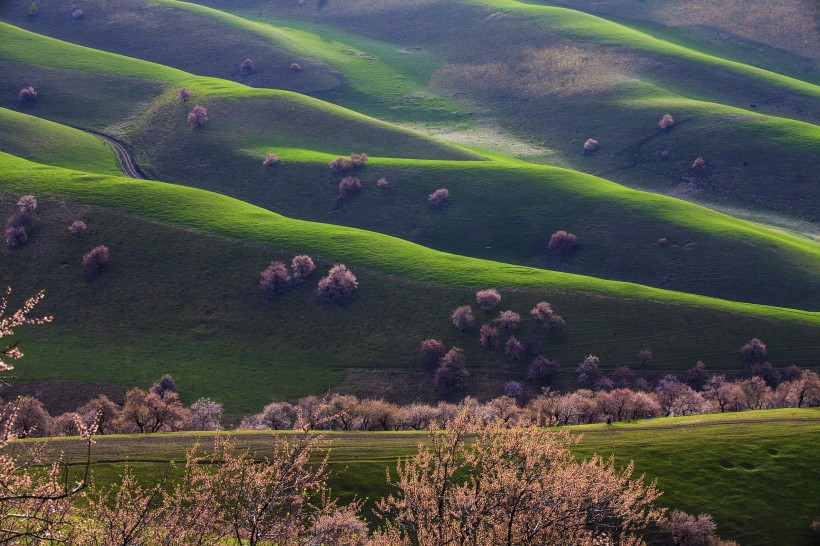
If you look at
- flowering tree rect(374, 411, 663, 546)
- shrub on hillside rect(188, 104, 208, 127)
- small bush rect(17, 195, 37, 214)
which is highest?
shrub on hillside rect(188, 104, 208, 127)

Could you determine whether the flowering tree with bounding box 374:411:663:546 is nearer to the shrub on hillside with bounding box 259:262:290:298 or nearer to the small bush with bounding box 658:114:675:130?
the shrub on hillside with bounding box 259:262:290:298

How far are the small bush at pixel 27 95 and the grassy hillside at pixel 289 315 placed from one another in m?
68.1

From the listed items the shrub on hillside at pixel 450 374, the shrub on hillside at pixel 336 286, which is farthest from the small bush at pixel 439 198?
the shrub on hillside at pixel 450 374

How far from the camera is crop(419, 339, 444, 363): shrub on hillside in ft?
244

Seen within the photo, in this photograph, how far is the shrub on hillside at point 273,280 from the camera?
8419 centimetres

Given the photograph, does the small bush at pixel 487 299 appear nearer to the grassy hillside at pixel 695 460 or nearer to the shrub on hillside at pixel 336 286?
the shrub on hillside at pixel 336 286

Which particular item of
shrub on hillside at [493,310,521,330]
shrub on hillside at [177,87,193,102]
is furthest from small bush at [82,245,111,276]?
shrub on hillside at [177,87,193,102]

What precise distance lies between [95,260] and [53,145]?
5868 cm

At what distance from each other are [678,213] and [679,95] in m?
73.0

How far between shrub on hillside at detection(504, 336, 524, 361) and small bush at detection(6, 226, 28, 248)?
6166 centimetres

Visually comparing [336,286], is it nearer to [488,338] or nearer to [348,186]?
[488,338]

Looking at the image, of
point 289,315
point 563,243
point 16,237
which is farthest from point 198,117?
point 563,243

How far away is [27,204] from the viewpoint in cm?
9294

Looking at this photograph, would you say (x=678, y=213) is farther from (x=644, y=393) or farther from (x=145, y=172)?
(x=145, y=172)
